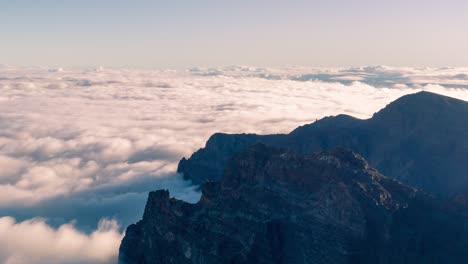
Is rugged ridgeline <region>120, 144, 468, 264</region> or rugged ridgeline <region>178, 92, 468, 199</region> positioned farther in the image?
rugged ridgeline <region>178, 92, 468, 199</region>

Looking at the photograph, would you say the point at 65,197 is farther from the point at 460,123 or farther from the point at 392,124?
the point at 460,123

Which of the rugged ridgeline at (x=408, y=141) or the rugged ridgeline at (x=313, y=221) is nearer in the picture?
the rugged ridgeline at (x=313, y=221)

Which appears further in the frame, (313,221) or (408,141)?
(408,141)

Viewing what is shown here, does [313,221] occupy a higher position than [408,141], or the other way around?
[313,221]

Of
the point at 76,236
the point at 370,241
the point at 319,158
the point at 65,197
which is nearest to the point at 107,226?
the point at 76,236
